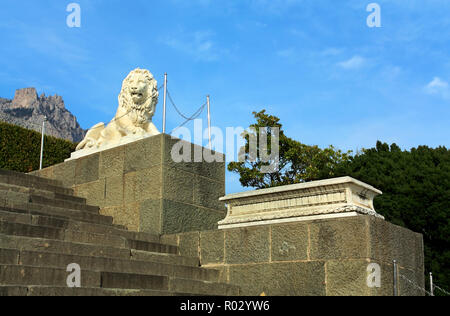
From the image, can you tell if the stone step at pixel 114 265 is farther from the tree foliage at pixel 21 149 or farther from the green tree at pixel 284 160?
the green tree at pixel 284 160

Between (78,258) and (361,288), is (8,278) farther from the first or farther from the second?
(361,288)

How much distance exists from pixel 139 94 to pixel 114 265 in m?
4.59

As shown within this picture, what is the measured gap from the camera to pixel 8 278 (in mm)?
4367

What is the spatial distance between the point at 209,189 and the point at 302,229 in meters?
2.90

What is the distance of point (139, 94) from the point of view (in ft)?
31.0

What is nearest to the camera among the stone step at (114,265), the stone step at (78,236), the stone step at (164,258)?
the stone step at (114,265)

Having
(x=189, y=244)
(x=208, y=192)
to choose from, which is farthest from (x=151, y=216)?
(x=208, y=192)

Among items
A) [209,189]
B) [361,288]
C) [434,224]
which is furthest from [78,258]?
[434,224]

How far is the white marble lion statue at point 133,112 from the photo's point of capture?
9.29 m

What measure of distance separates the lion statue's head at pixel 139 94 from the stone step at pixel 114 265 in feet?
12.9

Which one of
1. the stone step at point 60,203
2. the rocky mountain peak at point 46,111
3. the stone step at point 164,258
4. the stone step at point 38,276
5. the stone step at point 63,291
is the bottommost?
the stone step at point 63,291

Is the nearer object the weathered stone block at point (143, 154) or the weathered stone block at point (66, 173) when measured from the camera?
the weathered stone block at point (143, 154)

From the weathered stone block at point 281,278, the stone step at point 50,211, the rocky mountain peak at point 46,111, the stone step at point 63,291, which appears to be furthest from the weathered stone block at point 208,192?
the rocky mountain peak at point 46,111

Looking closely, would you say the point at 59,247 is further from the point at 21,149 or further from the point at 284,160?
the point at 284,160
